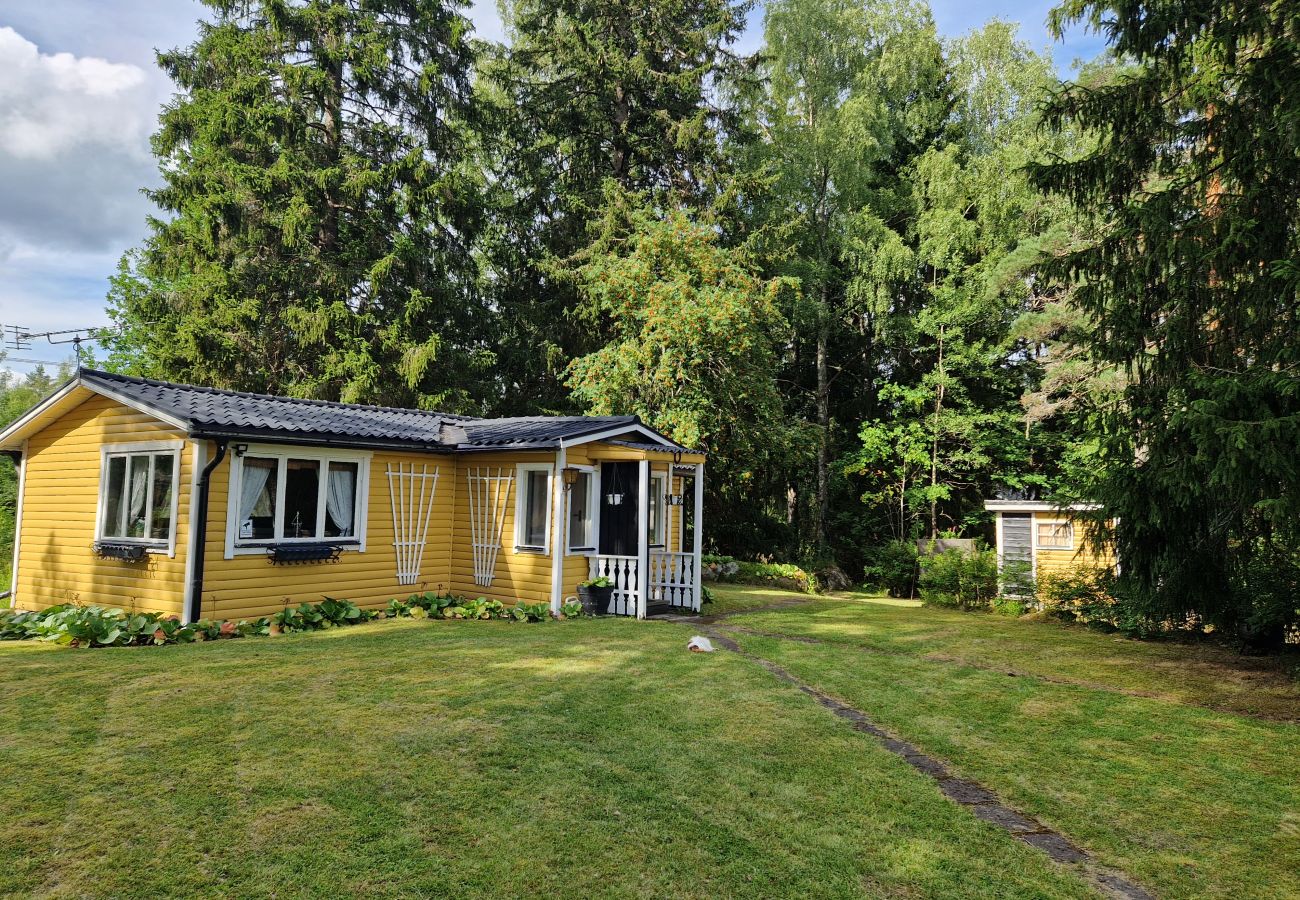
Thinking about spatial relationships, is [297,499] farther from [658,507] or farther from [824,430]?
[824,430]

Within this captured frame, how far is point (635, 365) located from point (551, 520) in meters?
6.71

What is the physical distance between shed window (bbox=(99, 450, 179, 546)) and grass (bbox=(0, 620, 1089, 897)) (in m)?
2.95

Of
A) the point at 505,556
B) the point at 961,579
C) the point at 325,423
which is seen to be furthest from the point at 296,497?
the point at 961,579

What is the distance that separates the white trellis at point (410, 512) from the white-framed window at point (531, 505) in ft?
5.00

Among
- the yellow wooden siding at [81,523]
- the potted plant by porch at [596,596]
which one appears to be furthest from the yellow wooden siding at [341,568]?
the potted plant by porch at [596,596]

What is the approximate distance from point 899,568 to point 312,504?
14.9 meters

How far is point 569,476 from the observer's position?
11.5 m

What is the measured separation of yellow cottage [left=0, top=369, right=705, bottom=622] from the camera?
30.8 feet

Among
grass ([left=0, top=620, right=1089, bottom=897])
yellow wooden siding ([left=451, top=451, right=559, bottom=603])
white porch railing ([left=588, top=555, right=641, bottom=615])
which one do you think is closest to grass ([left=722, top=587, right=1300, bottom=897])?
grass ([left=0, top=620, right=1089, bottom=897])

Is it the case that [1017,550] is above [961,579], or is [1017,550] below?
above

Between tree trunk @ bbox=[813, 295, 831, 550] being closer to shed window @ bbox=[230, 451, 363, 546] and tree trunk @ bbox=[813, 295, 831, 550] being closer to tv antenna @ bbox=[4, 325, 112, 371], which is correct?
shed window @ bbox=[230, 451, 363, 546]

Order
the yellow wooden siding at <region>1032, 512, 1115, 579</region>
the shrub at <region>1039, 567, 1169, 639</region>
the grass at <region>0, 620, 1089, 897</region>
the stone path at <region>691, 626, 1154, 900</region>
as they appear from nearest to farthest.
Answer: the grass at <region>0, 620, 1089, 897</region> < the stone path at <region>691, 626, 1154, 900</region> < the shrub at <region>1039, 567, 1169, 639</region> < the yellow wooden siding at <region>1032, 512, 1115, 579</region>

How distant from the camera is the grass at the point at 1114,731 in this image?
3836mm

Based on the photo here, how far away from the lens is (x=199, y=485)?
915 cm
